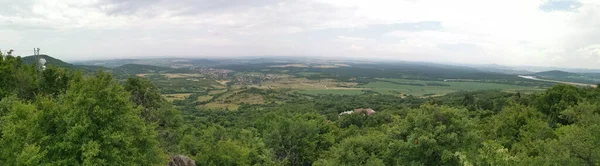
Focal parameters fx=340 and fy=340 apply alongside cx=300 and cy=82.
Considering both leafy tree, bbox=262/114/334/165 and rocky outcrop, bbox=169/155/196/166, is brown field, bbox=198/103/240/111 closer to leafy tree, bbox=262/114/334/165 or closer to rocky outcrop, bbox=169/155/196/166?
leafy tree, bbox=262/114/334/165

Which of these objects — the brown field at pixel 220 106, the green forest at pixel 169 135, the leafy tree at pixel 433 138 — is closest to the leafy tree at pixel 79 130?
the green forest at pixel 169 135

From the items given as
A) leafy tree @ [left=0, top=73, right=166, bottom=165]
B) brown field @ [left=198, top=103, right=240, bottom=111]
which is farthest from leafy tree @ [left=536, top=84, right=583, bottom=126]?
brown field @ [left=198, top=103, right=240, bottom=111]

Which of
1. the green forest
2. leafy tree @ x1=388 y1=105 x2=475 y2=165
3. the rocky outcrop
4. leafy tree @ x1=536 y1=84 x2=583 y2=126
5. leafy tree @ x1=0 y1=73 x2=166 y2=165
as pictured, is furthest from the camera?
leafy tree @ x1=536 y1=84 x2=583 y2=126

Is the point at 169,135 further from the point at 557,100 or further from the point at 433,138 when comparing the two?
the point at 557,100

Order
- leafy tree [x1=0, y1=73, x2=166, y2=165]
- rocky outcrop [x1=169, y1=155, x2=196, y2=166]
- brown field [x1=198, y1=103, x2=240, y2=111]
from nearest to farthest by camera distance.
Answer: leafy tree [x1=0, y1=73, x2=166, y2=165], rocky outcrop [x1=169, y1=155, x2=196, y2=166], brown field [x1=198, y1=103, x2=240, y2=111]

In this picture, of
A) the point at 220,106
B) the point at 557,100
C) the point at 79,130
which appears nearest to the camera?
the point at 79,130

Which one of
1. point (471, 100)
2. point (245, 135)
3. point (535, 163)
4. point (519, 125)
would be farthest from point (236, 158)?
point (471, 100)

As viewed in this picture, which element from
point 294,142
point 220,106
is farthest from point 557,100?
point 220,106

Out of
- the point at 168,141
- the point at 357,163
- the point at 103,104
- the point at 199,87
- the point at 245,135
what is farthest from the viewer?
the point at 199,87

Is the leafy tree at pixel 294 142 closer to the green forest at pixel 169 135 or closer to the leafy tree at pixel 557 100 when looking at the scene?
the green forest at pixel 169 135

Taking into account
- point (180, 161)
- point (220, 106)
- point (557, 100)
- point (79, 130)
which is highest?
point (79, 130)

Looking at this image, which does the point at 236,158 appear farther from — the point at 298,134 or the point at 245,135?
the point at 245,135
